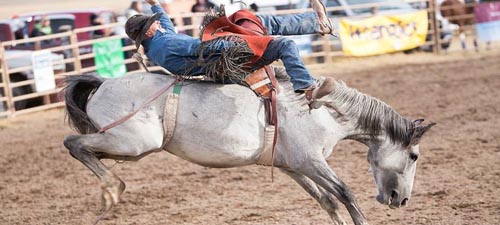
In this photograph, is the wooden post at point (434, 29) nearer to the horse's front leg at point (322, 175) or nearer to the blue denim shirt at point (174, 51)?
the horse's front leg at point (322, 175)

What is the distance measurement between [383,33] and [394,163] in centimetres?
1182

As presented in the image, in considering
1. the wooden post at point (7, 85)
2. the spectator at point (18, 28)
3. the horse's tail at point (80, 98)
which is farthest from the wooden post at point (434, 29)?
the horse's tail at point (80, 98)

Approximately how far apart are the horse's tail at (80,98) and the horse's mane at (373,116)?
153 cm

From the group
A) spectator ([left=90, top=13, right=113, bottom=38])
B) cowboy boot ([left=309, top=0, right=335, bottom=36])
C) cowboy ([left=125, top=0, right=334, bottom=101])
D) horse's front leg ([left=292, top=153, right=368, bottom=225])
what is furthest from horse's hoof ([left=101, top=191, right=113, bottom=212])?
spectator ([left=90, top=13, right=113, bottom=38])

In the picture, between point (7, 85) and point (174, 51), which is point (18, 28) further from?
point (174, 51)

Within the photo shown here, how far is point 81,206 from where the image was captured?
7.00 m

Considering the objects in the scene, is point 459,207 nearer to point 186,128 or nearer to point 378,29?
point 186,128

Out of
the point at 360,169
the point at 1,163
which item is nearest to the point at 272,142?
the point at 360,169

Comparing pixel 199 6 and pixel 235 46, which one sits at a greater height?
pixel 235 46

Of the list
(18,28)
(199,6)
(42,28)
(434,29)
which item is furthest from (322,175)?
(434,29)

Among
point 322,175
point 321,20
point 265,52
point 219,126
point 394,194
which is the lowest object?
point 394,194

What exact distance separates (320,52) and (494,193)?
401 inches

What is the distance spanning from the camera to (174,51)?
195 inches

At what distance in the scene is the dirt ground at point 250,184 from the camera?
6.24 meters
